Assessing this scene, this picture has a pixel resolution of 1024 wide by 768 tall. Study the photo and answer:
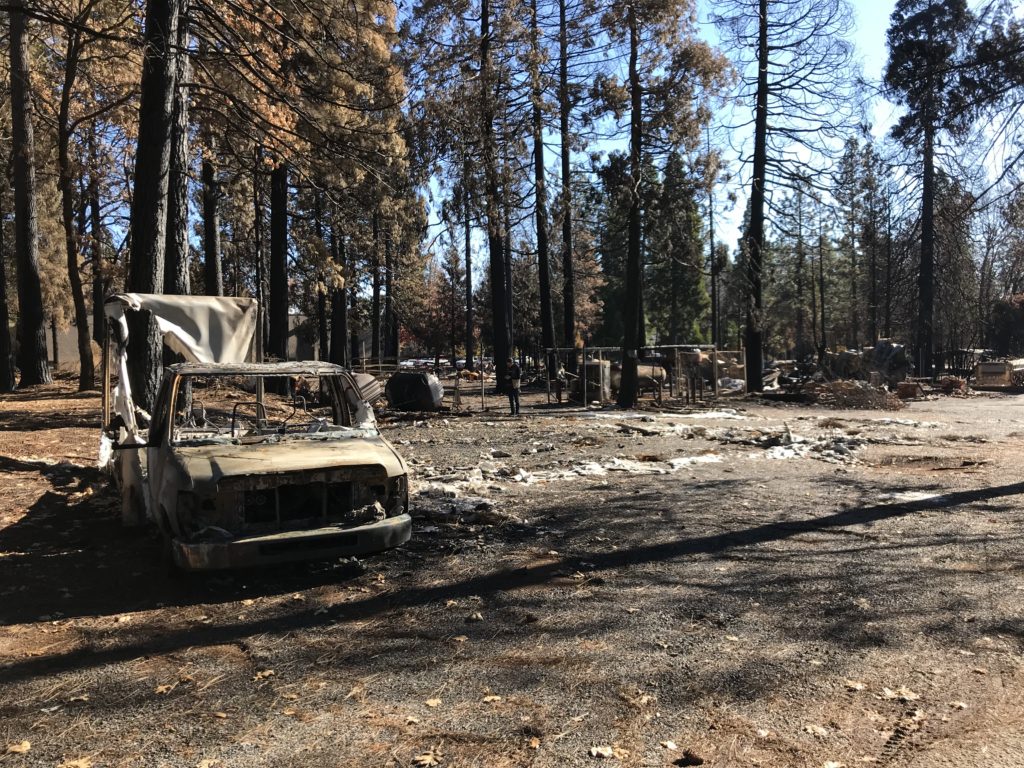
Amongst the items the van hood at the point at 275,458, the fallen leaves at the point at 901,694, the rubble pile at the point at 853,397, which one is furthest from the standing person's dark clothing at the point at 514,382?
the fallen leaves at the point at 901,694

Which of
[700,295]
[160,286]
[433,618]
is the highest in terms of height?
[700,295]

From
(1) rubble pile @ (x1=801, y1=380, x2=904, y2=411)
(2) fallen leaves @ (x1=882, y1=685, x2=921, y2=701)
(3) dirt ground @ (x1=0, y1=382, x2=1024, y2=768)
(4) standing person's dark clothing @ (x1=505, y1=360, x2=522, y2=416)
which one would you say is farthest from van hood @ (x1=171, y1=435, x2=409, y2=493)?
(1) rubble pile @ (x1=801, y1=380, x2=904, y2=411)

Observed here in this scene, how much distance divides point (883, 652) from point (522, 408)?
18.7m

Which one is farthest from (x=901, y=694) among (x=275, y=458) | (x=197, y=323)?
(x=197, y=323)

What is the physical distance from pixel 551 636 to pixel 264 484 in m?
2.35

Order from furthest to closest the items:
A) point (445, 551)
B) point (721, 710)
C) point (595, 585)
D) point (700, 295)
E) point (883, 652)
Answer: point (700, 295) → point (445, 551) → point (595, 585) → point (883, 652) → point (721, 710)

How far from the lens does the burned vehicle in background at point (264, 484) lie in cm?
522

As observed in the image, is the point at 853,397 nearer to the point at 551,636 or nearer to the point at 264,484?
the point at 551,636

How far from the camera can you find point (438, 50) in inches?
840

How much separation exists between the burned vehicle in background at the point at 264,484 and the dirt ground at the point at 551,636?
1.41ft

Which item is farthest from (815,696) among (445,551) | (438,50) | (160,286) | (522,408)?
(438,50)

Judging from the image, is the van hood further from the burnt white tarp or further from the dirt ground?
the burnt white tarp

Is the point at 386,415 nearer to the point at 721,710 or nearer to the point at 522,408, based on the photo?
the point at 522,408

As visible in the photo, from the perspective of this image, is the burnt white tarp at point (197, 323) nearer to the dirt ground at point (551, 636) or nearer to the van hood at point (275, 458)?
the dirt ground at point (551, 636)
